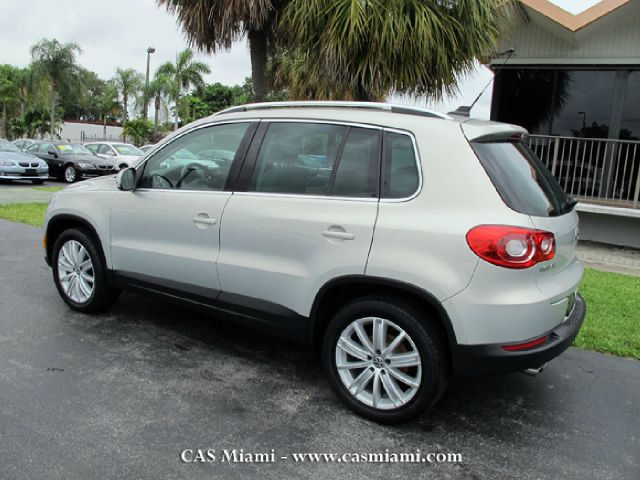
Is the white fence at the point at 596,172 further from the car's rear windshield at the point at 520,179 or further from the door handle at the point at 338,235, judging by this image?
the door handle at the point at 338,235

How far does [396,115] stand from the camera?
3.31m

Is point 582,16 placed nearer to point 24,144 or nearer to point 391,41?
point 391,41

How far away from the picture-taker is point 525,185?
3.11m

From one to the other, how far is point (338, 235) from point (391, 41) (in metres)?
6.24

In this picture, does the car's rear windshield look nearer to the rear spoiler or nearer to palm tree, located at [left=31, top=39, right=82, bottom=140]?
the rear spoiler

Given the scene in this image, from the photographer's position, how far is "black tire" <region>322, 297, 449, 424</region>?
2.97 meters

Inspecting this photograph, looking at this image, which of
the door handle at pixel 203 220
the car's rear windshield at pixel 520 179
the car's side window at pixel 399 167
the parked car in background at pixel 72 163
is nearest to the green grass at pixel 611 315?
the car's rear windshield at pixel 520 179

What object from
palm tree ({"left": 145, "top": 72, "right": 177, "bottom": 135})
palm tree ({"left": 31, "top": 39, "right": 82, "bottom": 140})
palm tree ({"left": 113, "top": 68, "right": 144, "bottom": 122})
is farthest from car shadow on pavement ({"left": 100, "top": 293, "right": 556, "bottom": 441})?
palm tree ({"left": 113, "top": 68, "right": 144, "bottom": 122})

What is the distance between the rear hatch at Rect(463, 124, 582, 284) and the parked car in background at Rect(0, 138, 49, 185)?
17.1 metres

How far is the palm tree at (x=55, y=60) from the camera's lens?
3069 centimetres

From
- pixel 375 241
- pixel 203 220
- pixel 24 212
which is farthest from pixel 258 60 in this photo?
pixel 375 241

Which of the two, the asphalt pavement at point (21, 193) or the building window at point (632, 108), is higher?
the building window at point (632, 108)

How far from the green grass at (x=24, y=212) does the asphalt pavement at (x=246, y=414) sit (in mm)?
5628

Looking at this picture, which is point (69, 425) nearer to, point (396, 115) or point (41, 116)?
point (396, 115)
